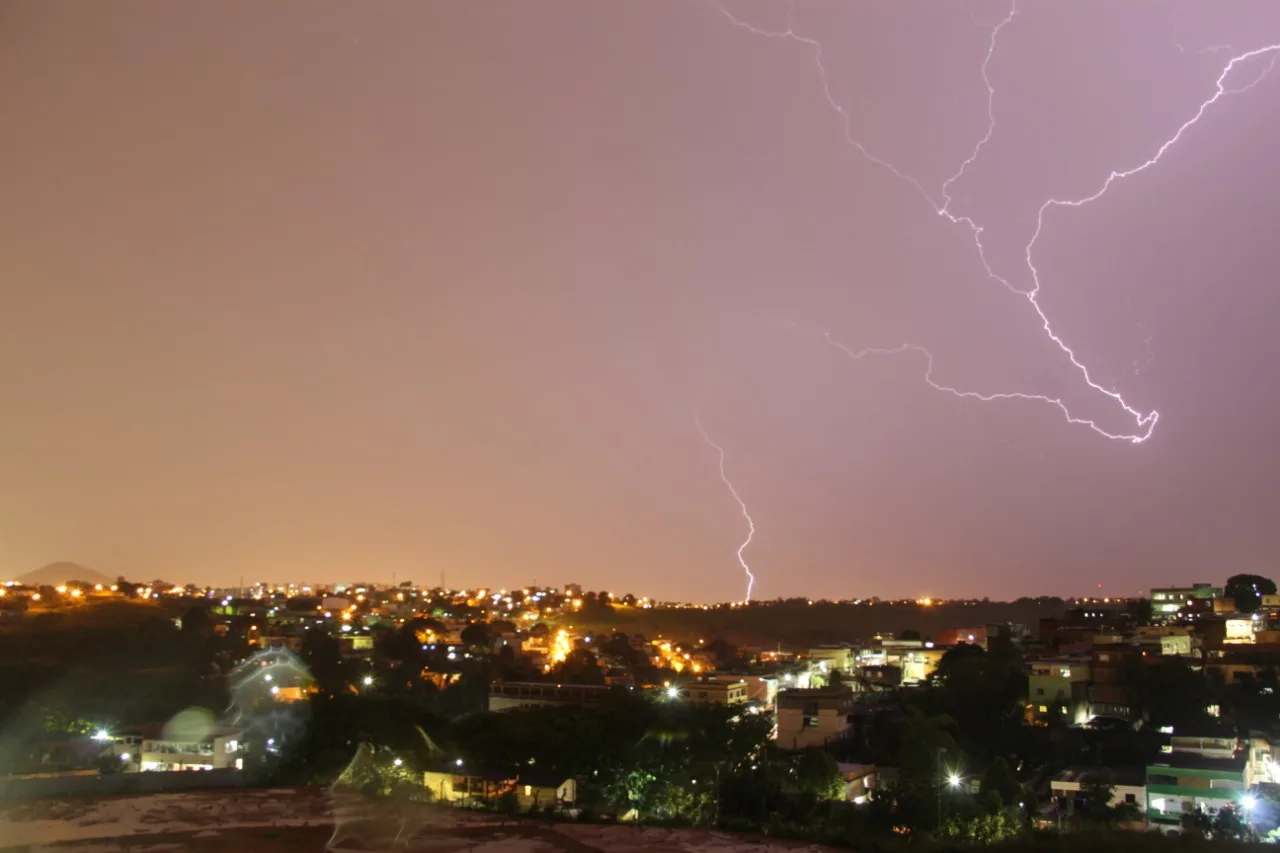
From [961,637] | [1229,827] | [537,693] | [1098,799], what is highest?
[961,637]

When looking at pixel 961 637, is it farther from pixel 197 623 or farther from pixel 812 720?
pixel 197 623

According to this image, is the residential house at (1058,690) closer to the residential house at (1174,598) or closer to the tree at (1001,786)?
the tree at (1001,786)

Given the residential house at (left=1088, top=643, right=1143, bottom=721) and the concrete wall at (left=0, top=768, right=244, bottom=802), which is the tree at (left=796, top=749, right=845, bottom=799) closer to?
the residential house at (left=1088, top=643, right=1143, bottom=721)

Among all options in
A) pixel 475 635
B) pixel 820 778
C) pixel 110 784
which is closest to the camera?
pixel 820 778

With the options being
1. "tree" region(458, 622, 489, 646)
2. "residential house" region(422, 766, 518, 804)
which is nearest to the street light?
"residential house" region(422, 766, 518, 804)

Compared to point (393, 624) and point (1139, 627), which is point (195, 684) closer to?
point (393, 624)

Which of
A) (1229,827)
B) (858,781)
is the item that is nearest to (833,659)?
(858,781)
